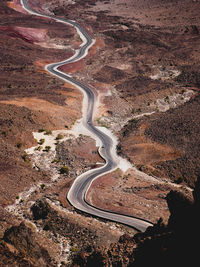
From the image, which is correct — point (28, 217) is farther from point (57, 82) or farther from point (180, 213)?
point (57, 82)

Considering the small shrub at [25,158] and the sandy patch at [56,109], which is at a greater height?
the sandy patch at [56,109]

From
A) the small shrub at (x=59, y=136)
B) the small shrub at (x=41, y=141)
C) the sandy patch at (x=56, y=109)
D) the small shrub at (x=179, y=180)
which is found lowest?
the small shrub at (x=41, y=141)

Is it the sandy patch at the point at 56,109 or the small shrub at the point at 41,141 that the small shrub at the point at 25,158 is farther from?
the sandy patch at the point at 56,109

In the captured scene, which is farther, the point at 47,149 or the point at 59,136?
the point at 59,136

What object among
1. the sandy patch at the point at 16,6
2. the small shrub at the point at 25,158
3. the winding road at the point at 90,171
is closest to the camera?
the winding road at the point at 90,171

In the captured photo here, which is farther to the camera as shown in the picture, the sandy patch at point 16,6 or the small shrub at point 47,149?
the sandy patch at point 16,6

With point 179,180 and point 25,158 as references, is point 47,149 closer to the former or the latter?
point 25,158

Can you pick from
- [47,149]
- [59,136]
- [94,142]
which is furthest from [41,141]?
[94,142]

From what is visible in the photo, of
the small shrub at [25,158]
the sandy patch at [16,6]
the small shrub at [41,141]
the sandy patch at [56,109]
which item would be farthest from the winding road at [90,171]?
the sandy patch at [16,6]
